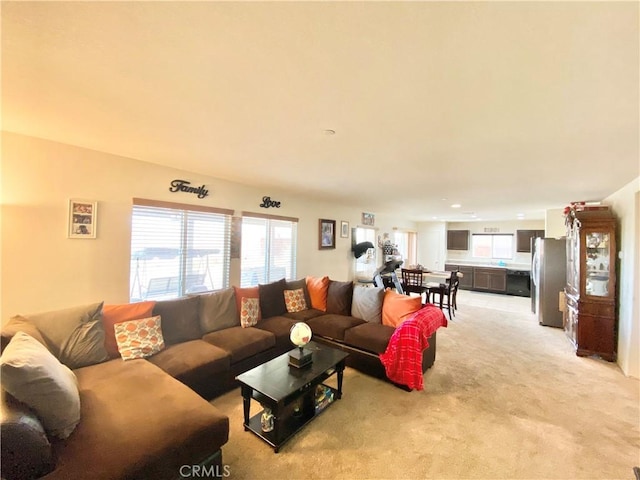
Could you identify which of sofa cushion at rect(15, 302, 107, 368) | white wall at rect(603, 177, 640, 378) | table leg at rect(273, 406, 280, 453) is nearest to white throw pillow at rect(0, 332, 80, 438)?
sofa cushion at rect(15, 302, 107, 368)

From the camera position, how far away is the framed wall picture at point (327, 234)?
5574 mm

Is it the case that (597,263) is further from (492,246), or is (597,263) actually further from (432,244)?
(432,244)

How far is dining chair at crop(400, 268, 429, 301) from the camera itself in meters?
5.61

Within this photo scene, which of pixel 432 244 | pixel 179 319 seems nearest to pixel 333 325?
pixel 179 319

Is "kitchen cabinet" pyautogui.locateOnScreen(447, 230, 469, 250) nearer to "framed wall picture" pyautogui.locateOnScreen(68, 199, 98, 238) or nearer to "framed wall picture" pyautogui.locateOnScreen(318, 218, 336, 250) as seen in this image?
"framed wall picture" pyautogui.locateOnScreen(318, 218, 336, 250)

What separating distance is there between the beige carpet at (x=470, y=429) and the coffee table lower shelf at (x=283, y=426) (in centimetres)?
4

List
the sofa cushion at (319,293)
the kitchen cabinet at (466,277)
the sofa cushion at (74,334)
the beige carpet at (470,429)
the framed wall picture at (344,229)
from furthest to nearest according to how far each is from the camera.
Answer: the kitchen cabinet at (466,277)
the framed wall picture at (344,229)
the sofa cushion at (319,293)
the sofa cushion at (74,334)
the beige carpet at (470,429)

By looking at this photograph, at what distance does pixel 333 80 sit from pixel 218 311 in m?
2.78

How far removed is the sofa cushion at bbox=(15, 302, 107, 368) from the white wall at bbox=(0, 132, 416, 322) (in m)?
0.41

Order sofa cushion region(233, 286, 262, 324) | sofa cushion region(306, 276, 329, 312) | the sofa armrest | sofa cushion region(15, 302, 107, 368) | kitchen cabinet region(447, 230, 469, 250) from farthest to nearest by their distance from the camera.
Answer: kitchen cabinet region(447, 230, 469, 250) → sofa cushion region(306, 276, 329, 312) → sofa cushion region(233, 286, 262, 324) → sofa cushion region(15, 302, 107, 368) → the sofa armrest

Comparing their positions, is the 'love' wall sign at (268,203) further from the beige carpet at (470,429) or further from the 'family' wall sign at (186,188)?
the beige carpet at (470,429)

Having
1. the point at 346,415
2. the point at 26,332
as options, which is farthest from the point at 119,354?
the point at 346,415

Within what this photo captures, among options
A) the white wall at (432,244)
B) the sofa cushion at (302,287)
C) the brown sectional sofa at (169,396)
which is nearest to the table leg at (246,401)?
the brown sectional sofa at (169,396)

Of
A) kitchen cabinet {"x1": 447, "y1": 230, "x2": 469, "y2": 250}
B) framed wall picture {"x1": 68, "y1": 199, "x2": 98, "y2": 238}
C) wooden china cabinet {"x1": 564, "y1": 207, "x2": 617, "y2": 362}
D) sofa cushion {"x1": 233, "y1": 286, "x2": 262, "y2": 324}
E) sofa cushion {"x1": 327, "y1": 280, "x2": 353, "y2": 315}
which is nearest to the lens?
framed wall picture {"x1": 68, "y1": 199, "x2": 98, "y2": 238}
